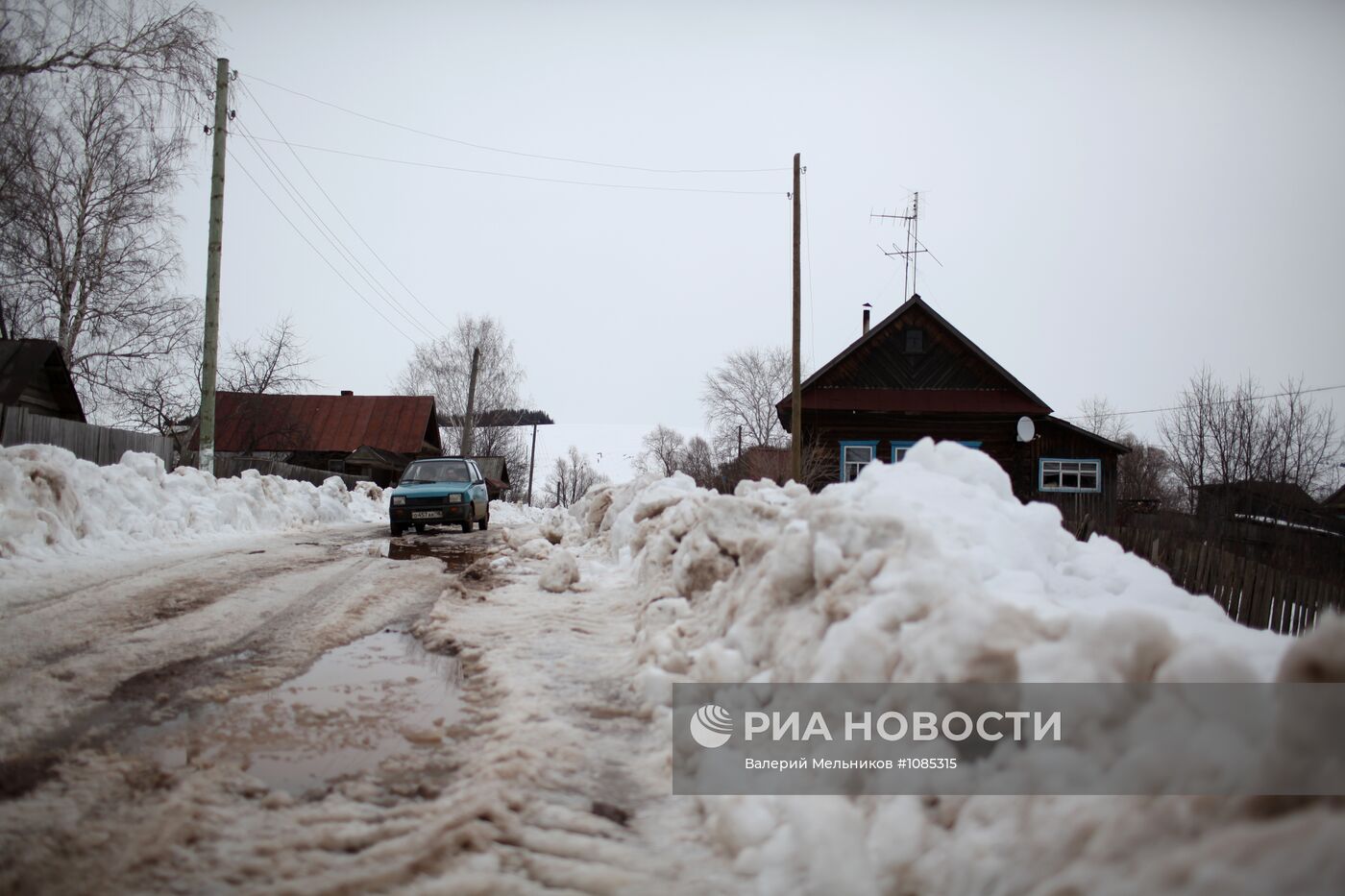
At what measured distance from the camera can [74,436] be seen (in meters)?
13.9

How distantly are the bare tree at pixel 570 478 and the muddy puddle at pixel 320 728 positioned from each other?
264 feet

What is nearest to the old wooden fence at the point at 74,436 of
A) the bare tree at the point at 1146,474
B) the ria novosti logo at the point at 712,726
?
the ria novosti logo at the point at 712,726

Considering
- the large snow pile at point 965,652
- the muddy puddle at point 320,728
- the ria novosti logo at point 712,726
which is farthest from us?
the ria novosti logo at point 712,726

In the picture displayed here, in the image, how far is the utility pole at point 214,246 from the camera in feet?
50.0

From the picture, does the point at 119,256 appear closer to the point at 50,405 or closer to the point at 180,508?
the point at 50,405

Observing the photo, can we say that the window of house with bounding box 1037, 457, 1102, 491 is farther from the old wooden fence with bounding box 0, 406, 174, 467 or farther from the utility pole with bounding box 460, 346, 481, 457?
the utility pole with bounding box 460, 346, 481, 457

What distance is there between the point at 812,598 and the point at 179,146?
55.9 ft

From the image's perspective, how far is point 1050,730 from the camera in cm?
199

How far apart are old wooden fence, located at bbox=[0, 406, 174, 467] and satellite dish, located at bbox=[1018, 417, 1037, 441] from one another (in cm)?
2116

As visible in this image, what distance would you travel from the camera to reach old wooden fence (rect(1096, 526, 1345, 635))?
22.2 feet

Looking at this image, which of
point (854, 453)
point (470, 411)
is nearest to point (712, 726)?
point (854, 453)

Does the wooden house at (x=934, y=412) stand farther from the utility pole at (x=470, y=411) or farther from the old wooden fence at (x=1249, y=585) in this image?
the utility pole at (x=470, y=411)

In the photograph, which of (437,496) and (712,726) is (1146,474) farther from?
(712,726)

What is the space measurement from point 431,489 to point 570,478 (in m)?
77.3
